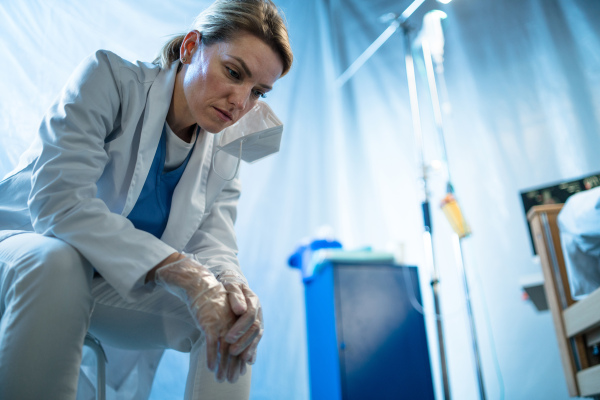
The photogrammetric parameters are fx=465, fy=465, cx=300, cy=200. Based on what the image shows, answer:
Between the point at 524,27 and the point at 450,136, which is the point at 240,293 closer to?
the point at 450,136

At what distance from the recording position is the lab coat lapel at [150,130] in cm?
81

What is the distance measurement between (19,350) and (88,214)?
0.67 feet

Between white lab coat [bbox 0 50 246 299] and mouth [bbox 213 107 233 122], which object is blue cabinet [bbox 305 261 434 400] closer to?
white lab coat [bbox 0 50 246 299]

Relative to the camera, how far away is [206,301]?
63cm

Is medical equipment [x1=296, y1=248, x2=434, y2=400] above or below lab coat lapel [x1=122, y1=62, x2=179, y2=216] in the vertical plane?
below

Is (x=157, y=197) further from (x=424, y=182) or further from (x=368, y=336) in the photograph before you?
→ (x=424, y=182)

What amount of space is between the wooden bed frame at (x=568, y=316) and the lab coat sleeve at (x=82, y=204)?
3.33ft

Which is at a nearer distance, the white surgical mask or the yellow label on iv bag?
the white surgical mask

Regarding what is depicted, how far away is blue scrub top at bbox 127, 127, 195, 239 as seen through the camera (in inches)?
33.9

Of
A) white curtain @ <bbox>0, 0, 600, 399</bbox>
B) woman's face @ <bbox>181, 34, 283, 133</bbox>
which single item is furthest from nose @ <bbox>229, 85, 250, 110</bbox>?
white curtain @ <bbox>0, 0, 600, 399</bbox>

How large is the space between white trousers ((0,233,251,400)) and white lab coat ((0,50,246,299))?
4cm

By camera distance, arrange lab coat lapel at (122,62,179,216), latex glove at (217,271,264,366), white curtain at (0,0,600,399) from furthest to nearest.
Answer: white curtain at (0,0,600,399) < lab coat lapel at (122,62,179,216) < latex glove at (217,271,264,366)

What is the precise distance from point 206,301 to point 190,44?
509 millimetres

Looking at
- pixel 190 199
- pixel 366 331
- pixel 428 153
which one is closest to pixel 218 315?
pixel 190 199
